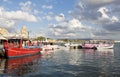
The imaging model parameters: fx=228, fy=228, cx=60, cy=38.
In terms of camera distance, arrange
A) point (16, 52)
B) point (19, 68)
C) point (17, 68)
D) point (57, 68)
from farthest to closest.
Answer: point (16, 52)
point (57, 68)
point (19, 68)
point (17, 68)

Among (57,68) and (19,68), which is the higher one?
(19,68)

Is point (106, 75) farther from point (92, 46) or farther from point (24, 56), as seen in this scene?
point (92, 46)

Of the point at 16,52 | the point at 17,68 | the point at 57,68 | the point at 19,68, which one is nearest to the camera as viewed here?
the point at 17,68

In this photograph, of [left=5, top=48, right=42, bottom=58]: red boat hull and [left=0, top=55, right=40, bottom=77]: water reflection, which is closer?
[left=0, top=55, right=40, bottom=77]: water reflection

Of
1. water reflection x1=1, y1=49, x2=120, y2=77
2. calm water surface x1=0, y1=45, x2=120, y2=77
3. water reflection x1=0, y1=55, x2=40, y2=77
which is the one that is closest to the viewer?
calm water surface x1=0, y1=45, x2=120, y2=77

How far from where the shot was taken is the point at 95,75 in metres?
38.3

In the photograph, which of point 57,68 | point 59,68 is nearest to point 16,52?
point 57,68

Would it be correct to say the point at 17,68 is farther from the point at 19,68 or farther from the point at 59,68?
the point at 59,68

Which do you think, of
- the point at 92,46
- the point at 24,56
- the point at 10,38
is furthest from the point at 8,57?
the point at 92,46

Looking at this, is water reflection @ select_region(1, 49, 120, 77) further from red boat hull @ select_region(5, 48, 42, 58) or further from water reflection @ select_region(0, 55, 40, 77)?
red boat hull @ select_region(5, 48, 42, 58)

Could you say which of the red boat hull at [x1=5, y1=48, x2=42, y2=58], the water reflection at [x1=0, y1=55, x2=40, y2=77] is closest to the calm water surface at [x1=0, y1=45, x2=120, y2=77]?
the water reflection at [x1=0, y1=55, x2=40, y2=77]

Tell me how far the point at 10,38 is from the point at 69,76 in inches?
3053

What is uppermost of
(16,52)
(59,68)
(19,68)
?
(16,52)

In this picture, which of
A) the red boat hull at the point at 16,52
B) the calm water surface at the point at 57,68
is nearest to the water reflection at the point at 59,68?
the calm water surface at the point at 57,68
